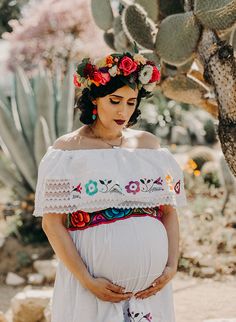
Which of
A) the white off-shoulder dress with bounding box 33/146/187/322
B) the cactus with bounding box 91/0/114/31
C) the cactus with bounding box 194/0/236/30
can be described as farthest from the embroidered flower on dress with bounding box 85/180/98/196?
the cactus with bounding box 91/0/114/31

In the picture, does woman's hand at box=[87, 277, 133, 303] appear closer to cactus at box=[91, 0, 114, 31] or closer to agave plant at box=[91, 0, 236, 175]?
agave plant at box=[91, 0, 236, 175]

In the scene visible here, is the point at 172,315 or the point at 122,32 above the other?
the point at 122,32

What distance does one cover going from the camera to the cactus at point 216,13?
4.00 metres

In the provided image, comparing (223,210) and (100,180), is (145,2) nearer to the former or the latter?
(100,180)

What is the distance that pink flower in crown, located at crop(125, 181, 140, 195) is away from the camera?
2.73 metres

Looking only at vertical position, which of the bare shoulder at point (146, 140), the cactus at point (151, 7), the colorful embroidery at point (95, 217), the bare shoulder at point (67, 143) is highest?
the cactus at point (151, 7)

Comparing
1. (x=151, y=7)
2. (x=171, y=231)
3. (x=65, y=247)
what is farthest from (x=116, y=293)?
(x=151, y=7)

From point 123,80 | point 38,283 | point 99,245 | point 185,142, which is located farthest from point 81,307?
point 185,142

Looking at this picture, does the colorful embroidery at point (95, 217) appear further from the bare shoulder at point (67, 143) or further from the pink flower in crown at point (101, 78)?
the pink flower in crown at point (101, 78)

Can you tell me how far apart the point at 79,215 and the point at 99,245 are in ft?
0.49

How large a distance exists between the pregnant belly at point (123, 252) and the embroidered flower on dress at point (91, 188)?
5.6 inches

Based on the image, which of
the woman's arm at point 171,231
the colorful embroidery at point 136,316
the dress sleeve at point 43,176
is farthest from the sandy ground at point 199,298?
the dress sleeve at point 43,176

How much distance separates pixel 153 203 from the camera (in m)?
2.80

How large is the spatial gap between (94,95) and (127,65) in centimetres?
19
